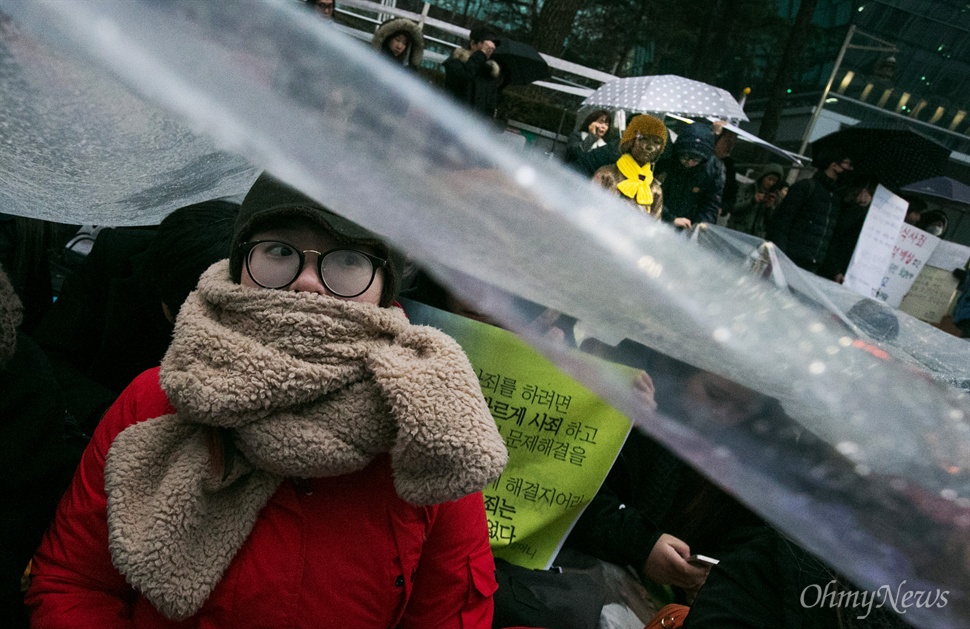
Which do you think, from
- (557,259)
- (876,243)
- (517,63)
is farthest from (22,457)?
(517,63)

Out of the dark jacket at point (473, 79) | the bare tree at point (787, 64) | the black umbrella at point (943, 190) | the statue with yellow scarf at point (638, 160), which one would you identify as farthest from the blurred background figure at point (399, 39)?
the bare tree at point (787, 64)

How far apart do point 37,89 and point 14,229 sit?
1.77 meters

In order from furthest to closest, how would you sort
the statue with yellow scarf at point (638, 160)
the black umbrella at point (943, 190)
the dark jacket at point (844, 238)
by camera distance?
the black umbrella at point (943, 190), the dark jacket at point (844, 238), the statue with yellow scarf at point (638, 160)

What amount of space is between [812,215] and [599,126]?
2.34 meters

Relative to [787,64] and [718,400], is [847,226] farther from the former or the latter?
[787,64]

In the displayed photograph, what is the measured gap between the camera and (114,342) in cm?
211

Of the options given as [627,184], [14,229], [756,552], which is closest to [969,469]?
[756,552]

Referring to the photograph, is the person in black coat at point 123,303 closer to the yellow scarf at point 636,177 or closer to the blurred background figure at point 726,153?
the yellow scarf at point 636,177

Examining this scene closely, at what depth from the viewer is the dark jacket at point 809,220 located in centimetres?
591

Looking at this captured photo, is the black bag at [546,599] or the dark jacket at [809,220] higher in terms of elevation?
the dark jacket at [809,220]

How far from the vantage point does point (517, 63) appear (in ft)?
24.1

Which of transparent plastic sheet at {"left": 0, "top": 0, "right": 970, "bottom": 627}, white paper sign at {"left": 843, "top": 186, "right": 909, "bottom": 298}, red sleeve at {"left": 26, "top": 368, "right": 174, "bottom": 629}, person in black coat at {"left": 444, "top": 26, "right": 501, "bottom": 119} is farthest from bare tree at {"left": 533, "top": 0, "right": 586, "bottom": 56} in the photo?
transparent plastic sheet at {"left": 0, "top": 0, "right": 970, "bottom": 627}

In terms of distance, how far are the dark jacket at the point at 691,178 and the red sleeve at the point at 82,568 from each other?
469cm

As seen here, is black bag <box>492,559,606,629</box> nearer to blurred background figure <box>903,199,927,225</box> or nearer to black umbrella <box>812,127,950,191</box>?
black umbrella <box>812,127,950,191</box>
